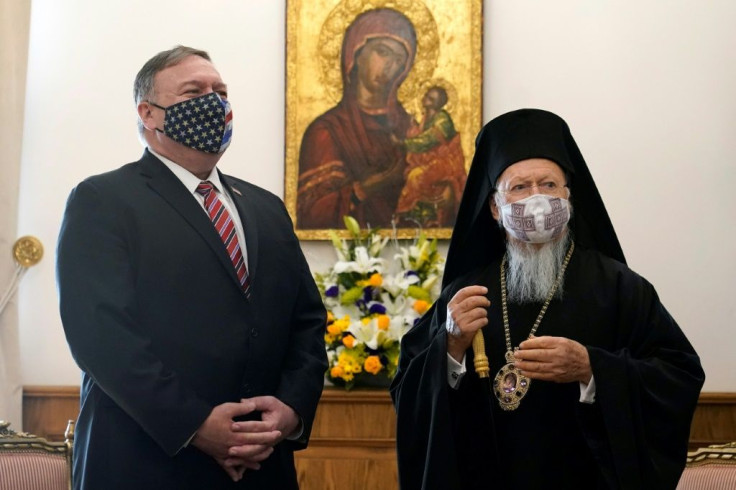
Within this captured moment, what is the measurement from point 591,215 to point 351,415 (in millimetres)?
1951

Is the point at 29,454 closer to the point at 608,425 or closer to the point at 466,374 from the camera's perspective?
the point at 466,374

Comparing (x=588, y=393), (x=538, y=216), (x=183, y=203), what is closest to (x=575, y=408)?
(x=588, y=393)

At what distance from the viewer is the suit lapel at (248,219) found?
10.8ft

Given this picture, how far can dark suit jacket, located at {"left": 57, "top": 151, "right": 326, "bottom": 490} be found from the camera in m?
2.90

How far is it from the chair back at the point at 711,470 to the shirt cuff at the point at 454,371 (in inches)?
38.1

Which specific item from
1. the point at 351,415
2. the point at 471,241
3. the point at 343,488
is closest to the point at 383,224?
the point at 351,415

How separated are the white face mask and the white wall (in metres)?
2.19

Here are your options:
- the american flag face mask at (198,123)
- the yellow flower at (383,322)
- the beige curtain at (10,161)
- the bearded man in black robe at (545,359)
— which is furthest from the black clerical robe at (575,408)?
the beige curtain at (10,161)

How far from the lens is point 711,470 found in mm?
3562

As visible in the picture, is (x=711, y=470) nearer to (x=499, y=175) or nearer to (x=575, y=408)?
A: (x=575, y=408)

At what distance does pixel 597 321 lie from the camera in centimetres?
330

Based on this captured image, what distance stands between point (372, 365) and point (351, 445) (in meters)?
0.42

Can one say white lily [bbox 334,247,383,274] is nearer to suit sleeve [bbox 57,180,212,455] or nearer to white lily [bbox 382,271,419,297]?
white lily [bbox 382,271,419,297]

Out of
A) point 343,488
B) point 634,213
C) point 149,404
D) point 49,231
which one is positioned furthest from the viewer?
point 49,231
